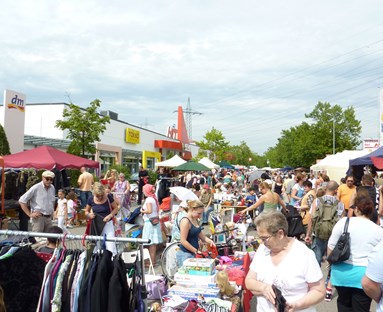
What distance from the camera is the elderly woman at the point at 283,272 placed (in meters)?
2.80

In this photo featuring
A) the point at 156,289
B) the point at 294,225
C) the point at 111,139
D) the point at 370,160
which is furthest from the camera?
the point at 111,139

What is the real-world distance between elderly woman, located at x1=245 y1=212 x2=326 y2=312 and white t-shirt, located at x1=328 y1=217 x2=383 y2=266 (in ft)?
3.84

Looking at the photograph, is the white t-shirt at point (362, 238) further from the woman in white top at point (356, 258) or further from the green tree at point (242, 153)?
the green tree at point (242, 153)

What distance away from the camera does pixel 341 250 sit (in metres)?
3.82

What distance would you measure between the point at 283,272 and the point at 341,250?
1.28m

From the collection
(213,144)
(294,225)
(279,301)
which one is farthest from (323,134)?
(279,301)

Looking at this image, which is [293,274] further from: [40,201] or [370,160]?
[370,160]

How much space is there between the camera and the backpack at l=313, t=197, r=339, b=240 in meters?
6.54

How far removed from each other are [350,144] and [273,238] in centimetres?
5600

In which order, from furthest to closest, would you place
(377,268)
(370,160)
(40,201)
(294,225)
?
1. (370,160)
2. (294,225)
3. (40,201)
4. (377,268)

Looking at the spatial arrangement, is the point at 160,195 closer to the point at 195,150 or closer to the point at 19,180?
the point at 19,180

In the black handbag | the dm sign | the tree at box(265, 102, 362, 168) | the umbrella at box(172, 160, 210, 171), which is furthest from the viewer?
the tree at box(265, 102, 362, 168)

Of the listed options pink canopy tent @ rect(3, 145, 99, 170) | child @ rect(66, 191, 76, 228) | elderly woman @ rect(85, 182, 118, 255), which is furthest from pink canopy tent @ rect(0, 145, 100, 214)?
elderly woman @ rect(85, 182, 118, 255)

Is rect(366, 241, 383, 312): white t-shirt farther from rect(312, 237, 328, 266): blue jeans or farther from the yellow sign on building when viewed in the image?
the yellow sign on building
